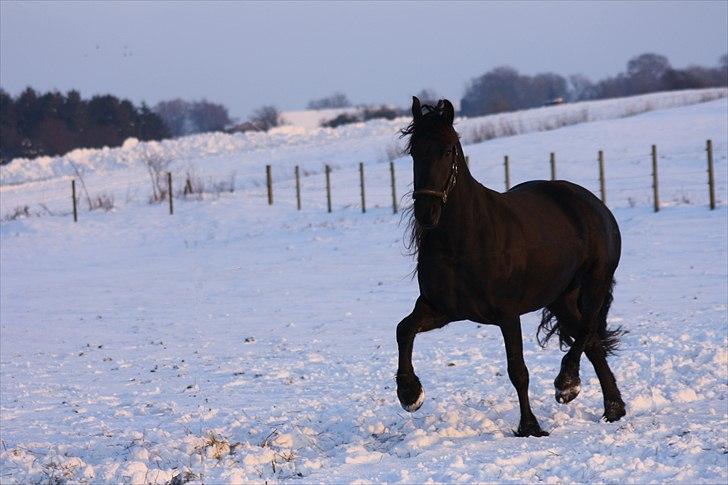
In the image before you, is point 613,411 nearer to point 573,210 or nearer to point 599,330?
point 599,330

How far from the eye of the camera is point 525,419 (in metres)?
6.80

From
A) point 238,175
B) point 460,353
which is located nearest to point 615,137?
point 238,175

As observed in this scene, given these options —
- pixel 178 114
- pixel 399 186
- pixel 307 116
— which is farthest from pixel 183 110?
pixel 399 186

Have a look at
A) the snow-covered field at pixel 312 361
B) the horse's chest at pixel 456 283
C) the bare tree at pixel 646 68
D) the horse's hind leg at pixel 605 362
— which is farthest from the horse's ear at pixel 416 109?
the bare tree at pixel 646 68

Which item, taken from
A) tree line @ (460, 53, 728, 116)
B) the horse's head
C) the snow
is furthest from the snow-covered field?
tree line @ (460, 53, 728, 116)

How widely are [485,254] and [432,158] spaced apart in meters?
0.79

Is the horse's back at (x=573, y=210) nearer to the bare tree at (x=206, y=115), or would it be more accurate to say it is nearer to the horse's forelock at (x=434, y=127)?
the horse's forelock at (x=434, y=127)

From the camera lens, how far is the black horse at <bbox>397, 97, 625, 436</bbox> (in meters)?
6.37

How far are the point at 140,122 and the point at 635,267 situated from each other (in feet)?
187

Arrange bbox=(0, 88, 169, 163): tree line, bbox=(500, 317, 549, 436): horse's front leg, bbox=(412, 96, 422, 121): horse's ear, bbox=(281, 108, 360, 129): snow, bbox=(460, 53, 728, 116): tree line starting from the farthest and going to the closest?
bbox=(460, 53, 728, 116): tree line, bbox=(281, 108, 360, 129): snow, bbox=(0, 88, 169, 163): tree line, bbox=(500, 317, 549, 436): horse's front leg, bbox=(412, 96, 422, 121): horse's ear

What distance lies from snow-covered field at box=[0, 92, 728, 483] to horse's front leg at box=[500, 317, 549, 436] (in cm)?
15

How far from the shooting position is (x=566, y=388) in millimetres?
7129

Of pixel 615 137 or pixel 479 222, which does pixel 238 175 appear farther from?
pixel 479 222

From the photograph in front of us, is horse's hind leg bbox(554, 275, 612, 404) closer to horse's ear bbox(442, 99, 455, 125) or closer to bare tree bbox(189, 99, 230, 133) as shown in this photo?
horse's ear bbox(442, 99, 455, 125)
